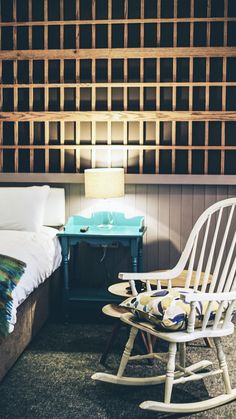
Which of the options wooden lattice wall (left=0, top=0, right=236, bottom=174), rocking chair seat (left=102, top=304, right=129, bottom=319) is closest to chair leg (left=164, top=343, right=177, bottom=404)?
rocking chair seat (left=102, top=304, right=129, bottom=319)

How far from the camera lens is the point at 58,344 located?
403cm

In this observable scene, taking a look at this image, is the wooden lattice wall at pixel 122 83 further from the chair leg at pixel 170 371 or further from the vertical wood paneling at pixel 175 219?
the chair leg at pixel 170 371

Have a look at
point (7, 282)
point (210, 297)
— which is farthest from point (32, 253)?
point (210, 297)

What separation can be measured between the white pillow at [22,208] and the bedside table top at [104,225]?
24 centimetres

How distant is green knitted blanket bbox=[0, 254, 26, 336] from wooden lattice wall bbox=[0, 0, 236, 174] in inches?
63.0

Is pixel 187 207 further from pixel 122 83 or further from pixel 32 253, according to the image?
pixel 32 253

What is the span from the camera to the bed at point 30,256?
3.54 m

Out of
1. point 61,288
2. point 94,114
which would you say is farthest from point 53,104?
point 61,288

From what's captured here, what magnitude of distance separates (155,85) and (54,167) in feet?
3.47

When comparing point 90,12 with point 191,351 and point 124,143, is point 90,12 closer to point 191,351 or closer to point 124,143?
point 124,143

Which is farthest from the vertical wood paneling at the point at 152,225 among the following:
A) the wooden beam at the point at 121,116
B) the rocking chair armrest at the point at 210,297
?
the rocking chair armrest at the point at 210,297

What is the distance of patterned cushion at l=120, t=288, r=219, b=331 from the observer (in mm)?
2973

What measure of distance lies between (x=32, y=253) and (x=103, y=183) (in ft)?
2.75

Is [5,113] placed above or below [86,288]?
above
